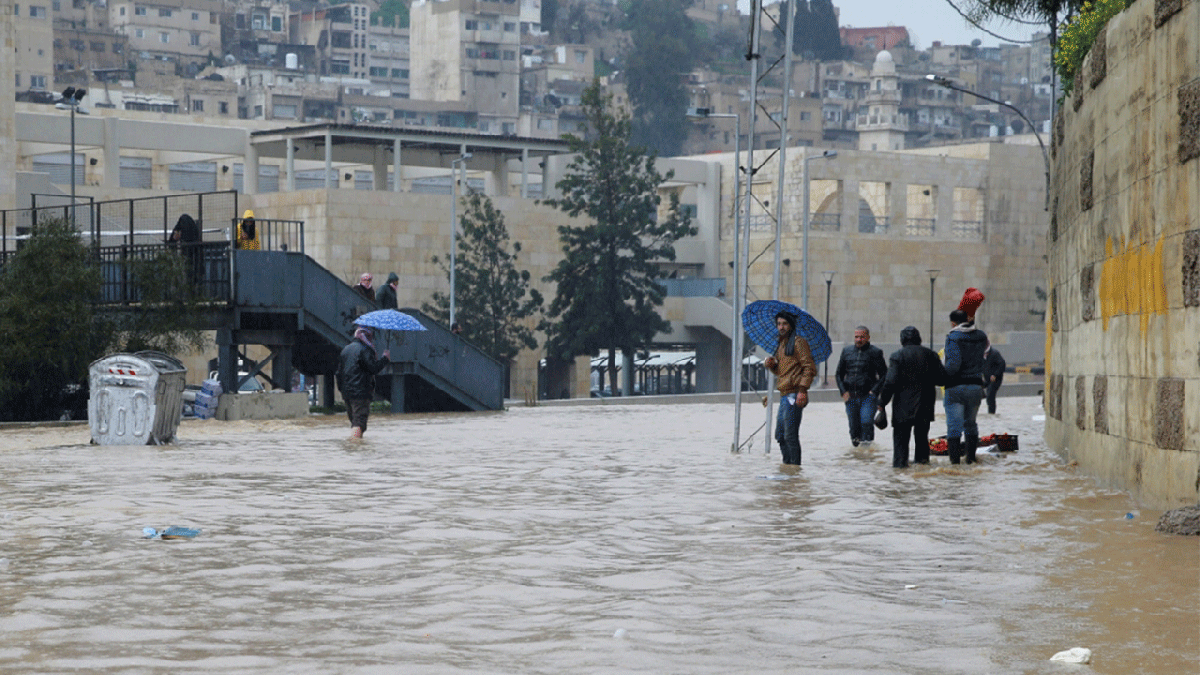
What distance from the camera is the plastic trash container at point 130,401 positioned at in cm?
1927

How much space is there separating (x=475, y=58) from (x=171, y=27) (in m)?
28.8

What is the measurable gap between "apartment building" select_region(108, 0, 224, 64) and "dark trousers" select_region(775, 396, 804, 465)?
421 feet

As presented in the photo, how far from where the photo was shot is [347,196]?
187 feet

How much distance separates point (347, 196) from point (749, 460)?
41.2 metres

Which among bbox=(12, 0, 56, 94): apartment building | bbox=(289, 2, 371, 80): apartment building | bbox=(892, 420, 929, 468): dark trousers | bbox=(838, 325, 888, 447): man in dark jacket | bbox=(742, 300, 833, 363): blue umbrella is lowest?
bbox=(892, 420, 929, 468): dark trousers

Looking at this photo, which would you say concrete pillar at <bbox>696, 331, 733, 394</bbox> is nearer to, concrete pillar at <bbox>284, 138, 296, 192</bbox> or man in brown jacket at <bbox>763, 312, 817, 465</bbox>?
concrete pillar at <bbox>284, 138, 296, 192</bbox>

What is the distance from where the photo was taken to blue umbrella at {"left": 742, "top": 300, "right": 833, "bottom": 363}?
16766mm

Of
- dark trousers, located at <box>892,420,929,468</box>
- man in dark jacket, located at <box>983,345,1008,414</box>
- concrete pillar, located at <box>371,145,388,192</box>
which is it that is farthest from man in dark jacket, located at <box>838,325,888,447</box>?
concrete pillar, located at <box>371,145,388,192</box>

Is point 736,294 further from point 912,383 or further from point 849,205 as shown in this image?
point 849,205

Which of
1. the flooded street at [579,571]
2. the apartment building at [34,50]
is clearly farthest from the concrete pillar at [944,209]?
the apartment building at [34,50]

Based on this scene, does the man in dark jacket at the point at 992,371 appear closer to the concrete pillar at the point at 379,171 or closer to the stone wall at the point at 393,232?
the stone wall at the point at 393,232

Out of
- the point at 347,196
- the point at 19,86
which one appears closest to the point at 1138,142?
the point at 347,196

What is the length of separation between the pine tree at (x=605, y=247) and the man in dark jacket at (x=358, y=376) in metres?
37.2

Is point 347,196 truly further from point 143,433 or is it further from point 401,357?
point 143,433
